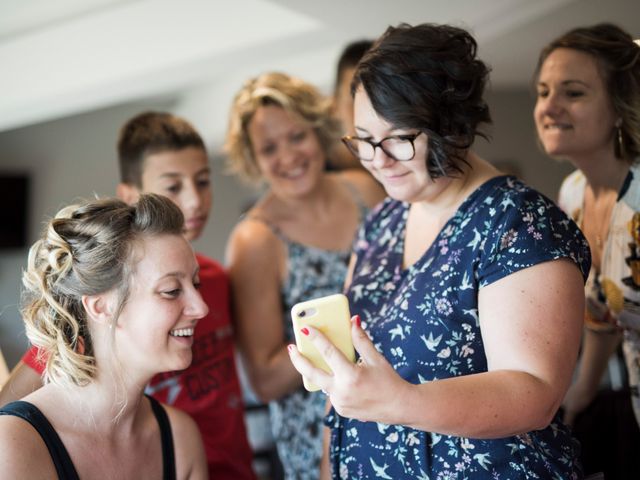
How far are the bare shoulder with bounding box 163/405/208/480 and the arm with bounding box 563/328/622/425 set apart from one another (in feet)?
3.24

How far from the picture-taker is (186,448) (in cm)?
153

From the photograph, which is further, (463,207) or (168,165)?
(168,165)

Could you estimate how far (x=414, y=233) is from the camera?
1472mm

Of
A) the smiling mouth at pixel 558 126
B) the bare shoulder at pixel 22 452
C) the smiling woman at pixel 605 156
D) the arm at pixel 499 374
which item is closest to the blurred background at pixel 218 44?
the smiling woman at pixel 605 156

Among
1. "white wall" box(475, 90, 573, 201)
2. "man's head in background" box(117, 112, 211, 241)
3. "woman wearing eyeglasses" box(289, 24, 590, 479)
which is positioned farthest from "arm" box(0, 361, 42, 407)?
"white wall" box(475, 90, 573, 201)

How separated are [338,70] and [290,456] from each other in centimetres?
131

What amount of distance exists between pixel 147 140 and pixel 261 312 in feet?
1.92

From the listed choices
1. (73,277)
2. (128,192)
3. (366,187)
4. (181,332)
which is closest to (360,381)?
(181,332)

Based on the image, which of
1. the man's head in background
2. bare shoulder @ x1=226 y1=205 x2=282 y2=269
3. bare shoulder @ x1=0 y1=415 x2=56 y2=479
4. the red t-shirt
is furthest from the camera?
bare shoulder @ x1=226 y1=205 x2=282 y2=269

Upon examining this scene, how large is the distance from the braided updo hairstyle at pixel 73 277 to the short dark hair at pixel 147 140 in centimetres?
51

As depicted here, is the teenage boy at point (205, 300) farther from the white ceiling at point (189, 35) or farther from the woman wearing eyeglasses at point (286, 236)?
the white ceiling at point (189, 35)

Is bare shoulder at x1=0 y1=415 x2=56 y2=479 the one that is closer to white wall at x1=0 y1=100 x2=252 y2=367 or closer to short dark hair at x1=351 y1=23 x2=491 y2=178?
short dark hair at x1=351 y1=23 x2=491 y2=178

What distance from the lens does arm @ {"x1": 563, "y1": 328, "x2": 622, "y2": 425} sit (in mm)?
1852

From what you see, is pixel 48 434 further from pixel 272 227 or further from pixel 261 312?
pixel 272 227
